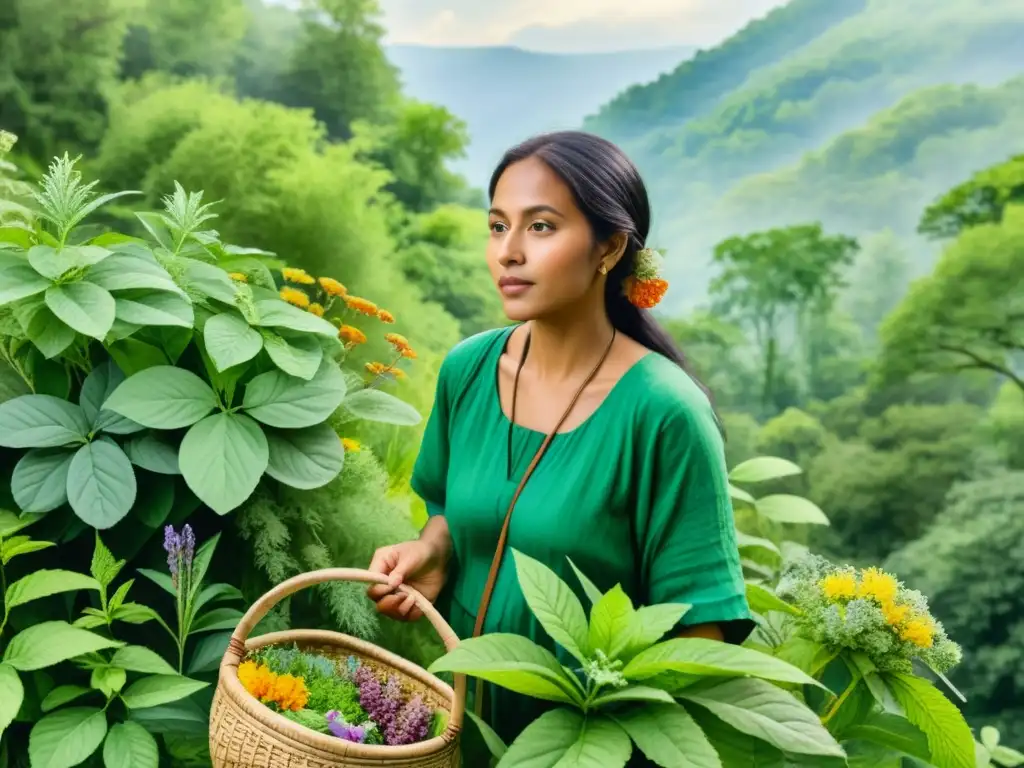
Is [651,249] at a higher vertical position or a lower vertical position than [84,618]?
higher

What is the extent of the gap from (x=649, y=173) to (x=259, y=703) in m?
2.23

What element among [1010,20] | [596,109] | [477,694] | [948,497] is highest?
[1010,20]

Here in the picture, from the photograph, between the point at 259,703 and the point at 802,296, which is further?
the point at 802,296

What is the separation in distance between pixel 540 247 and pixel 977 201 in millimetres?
2032

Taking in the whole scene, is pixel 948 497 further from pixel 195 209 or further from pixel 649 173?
pixel 195 209

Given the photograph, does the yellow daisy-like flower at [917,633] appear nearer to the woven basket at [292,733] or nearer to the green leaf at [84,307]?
the woven basket at [292,733]

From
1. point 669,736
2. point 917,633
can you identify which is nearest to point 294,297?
point 669,736

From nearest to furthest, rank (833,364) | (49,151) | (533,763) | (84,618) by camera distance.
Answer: (533,763) < (84,618) < (49,151) < (833,364)

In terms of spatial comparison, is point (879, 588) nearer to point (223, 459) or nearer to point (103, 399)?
point (223, 459)

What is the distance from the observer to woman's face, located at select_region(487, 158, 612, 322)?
96 centimetres


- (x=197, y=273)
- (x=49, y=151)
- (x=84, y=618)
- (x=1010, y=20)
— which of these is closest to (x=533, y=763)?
(x=84, y=618)

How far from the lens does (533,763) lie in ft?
2.47

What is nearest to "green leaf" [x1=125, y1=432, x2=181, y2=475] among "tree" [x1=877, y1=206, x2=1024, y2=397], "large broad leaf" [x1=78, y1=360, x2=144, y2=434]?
"large broad leaf" [x1=78, y1=360, x2=144, y2=434]

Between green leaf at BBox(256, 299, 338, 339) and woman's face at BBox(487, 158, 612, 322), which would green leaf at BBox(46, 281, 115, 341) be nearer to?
green leaf at BBox(256, 299, 338, 339)
